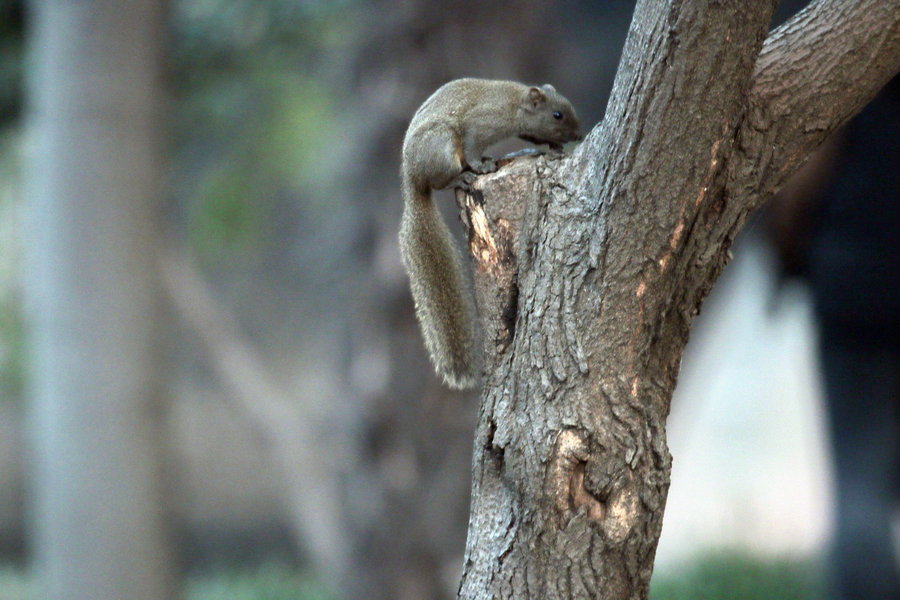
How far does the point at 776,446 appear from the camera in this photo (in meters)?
12.7

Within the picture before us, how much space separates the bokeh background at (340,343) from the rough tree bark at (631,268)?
32.2 inches

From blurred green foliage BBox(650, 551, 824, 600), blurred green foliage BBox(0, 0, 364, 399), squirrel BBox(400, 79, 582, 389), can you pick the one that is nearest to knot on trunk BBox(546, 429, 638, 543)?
squirrel BBox(400, 79, 582, 389)

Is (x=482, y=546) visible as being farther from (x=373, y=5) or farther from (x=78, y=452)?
(x=373, y=5)

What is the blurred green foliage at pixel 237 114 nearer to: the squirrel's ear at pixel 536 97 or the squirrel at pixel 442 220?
the squirrel's ear at pixel 536 97

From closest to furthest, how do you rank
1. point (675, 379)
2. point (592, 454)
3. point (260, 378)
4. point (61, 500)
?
point (592, 454), point (675, 379), point (61, 500), point (260, 378)

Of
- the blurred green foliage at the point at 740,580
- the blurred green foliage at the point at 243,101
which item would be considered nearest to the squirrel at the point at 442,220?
the blurred green foliage at the point at 740,580

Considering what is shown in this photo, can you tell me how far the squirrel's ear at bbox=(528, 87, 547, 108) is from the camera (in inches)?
108

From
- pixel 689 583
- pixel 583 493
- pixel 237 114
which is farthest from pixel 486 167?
pixel 237 114

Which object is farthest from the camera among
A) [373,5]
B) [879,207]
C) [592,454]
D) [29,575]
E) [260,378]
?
[29,575]

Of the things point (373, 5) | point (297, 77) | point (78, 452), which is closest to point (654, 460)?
point (78, 452)

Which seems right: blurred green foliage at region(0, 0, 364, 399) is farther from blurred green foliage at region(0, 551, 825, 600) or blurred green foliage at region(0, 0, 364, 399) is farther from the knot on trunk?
the knot on trunk

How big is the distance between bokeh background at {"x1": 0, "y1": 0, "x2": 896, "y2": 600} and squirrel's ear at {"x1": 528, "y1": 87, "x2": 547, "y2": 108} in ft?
2.11

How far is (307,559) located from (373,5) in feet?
22.8

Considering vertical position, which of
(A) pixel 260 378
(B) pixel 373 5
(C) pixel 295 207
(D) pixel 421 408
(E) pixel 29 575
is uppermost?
(C) pixel 295 207
